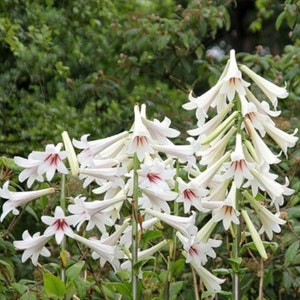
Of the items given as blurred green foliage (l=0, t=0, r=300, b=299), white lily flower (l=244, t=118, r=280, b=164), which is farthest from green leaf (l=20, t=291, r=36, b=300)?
blurred green foliage (l=0, t=0, r=300, b=299)

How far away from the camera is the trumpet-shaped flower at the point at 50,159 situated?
340 cm

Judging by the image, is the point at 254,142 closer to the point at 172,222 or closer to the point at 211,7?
the point at 172,222

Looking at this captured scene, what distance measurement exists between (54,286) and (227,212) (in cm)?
73

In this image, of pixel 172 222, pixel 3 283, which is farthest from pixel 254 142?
pixel 3 283

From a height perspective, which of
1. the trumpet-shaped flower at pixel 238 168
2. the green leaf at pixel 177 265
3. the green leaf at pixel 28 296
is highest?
the trumpet-shaped flower at pixel 238 168

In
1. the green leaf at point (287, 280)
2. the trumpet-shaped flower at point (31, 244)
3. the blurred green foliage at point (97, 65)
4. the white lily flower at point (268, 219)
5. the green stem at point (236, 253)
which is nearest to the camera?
the trumpet-shaped flower at point (31, 244)

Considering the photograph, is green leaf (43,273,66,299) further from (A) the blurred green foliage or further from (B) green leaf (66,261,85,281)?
(A) the blurred green foliage

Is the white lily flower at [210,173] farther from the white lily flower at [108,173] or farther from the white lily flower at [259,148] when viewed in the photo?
the white lily flower at [108,173]

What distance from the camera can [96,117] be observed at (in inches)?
317

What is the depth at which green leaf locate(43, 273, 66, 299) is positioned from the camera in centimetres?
339

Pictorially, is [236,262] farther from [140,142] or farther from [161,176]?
[140,142]

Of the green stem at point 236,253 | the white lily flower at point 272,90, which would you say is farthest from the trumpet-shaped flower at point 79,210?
the white lily flower at point 272,90

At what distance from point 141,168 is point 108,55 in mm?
5309

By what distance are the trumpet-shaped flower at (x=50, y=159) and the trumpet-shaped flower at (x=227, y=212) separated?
2.04ft
